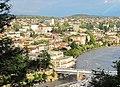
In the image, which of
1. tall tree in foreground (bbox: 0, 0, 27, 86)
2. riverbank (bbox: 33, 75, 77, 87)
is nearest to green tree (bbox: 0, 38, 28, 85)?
tall tree in foreground (bbox: 0, 0, 27, 86)

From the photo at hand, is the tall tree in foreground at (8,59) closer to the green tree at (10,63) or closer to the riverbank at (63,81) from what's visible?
the green tree at (10,63)

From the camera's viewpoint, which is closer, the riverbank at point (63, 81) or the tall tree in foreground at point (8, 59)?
the tall tree in foreground at point (8, 59)

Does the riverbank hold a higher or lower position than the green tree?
lower

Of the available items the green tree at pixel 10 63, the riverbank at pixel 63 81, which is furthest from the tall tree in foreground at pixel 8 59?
the riverbank at pixel 63 81

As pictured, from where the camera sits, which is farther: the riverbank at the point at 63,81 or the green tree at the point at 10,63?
the riverbank at the point at 63,81

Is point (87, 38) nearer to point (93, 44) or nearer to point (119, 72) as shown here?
point (93, 44)

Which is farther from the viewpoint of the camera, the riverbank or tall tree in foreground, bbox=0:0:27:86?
the riverbank

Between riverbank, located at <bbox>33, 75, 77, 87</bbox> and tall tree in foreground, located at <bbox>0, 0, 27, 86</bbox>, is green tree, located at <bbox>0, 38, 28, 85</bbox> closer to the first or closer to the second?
tall tree in foreground, located at <bbox>0, 0, 27, 86</bbox>

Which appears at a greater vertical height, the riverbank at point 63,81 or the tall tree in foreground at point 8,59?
the tall tree in foreground at point 8,59

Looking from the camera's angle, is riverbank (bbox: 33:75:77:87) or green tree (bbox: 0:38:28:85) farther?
riverbank (bbox: 33:75:77:87)
